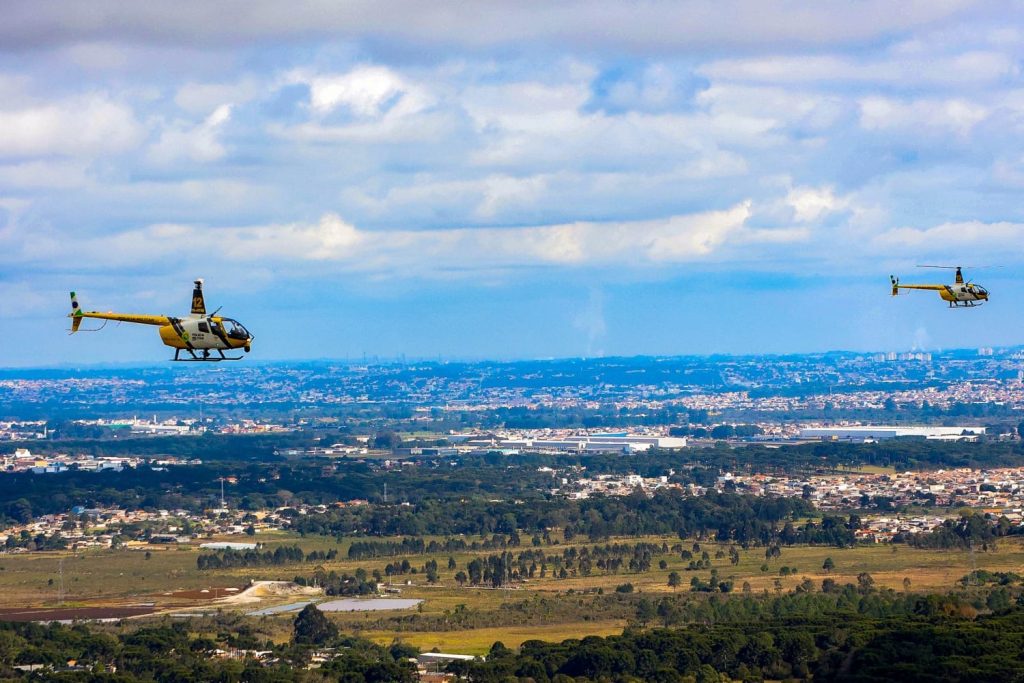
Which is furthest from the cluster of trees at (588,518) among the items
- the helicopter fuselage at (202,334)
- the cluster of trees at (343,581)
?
the helicopter fuselage at (202,334)

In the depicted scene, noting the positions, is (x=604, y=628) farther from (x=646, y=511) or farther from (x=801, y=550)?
(x=646, y=511)

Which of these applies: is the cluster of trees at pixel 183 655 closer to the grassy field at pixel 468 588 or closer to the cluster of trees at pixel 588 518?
the grassy field at pixel 468 588

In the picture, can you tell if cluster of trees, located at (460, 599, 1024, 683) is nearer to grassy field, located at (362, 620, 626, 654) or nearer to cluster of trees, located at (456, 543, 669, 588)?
grassy field, located at (362, 620, 626, 654)

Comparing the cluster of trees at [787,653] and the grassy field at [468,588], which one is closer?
the cluster of trees at [787,653]

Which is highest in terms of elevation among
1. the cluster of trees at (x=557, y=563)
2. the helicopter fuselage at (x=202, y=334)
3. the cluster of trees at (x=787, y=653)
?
the helicopter fuselage at (x=202, y=334)

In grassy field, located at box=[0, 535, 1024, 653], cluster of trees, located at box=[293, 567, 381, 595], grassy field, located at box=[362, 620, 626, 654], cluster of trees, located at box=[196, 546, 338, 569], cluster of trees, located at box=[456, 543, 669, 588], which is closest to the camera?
grassy field, located at box=[362, 620, 626, 654]

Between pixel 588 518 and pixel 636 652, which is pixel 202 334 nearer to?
pixel 636 652

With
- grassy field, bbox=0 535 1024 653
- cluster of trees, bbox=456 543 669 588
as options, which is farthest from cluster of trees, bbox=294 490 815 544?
cluster of trees, bbox=456 543 669 588
